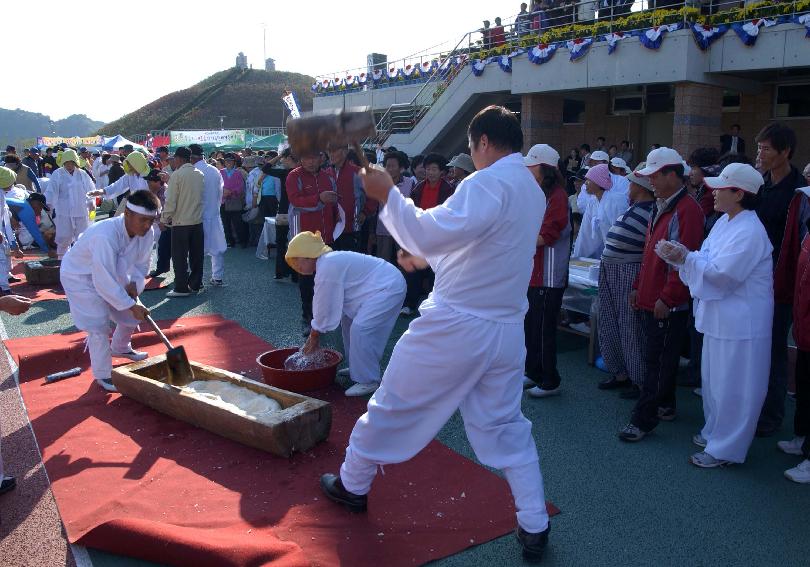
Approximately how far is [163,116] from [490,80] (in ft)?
163

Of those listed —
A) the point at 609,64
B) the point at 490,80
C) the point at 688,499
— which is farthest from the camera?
the point at 490,80

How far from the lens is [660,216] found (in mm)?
4449

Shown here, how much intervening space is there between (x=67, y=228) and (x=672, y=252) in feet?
34.2

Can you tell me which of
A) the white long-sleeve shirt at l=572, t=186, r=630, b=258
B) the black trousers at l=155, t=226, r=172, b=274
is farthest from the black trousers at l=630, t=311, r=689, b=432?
the black trousers at l=155, t=226, r=172, b=274

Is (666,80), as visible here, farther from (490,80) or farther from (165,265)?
(165,265)

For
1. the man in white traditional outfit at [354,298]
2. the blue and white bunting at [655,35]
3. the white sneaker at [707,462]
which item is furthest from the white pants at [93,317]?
the blue and white bunting at [655,35]

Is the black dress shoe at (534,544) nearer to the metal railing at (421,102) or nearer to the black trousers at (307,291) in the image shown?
the black trousers at (307,291)

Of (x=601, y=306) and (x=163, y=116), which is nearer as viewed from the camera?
(x=601, y=306)

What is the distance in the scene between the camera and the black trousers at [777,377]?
458cm

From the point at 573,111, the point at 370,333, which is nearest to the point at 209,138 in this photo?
the point at 573,111

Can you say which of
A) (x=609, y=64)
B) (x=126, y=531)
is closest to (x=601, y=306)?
(x=126, y=531)

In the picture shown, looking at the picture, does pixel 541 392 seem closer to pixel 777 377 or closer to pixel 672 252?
pixel 777 377

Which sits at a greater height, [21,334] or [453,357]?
[453,357]

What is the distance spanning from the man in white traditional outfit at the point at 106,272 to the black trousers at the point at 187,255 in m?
3.44
